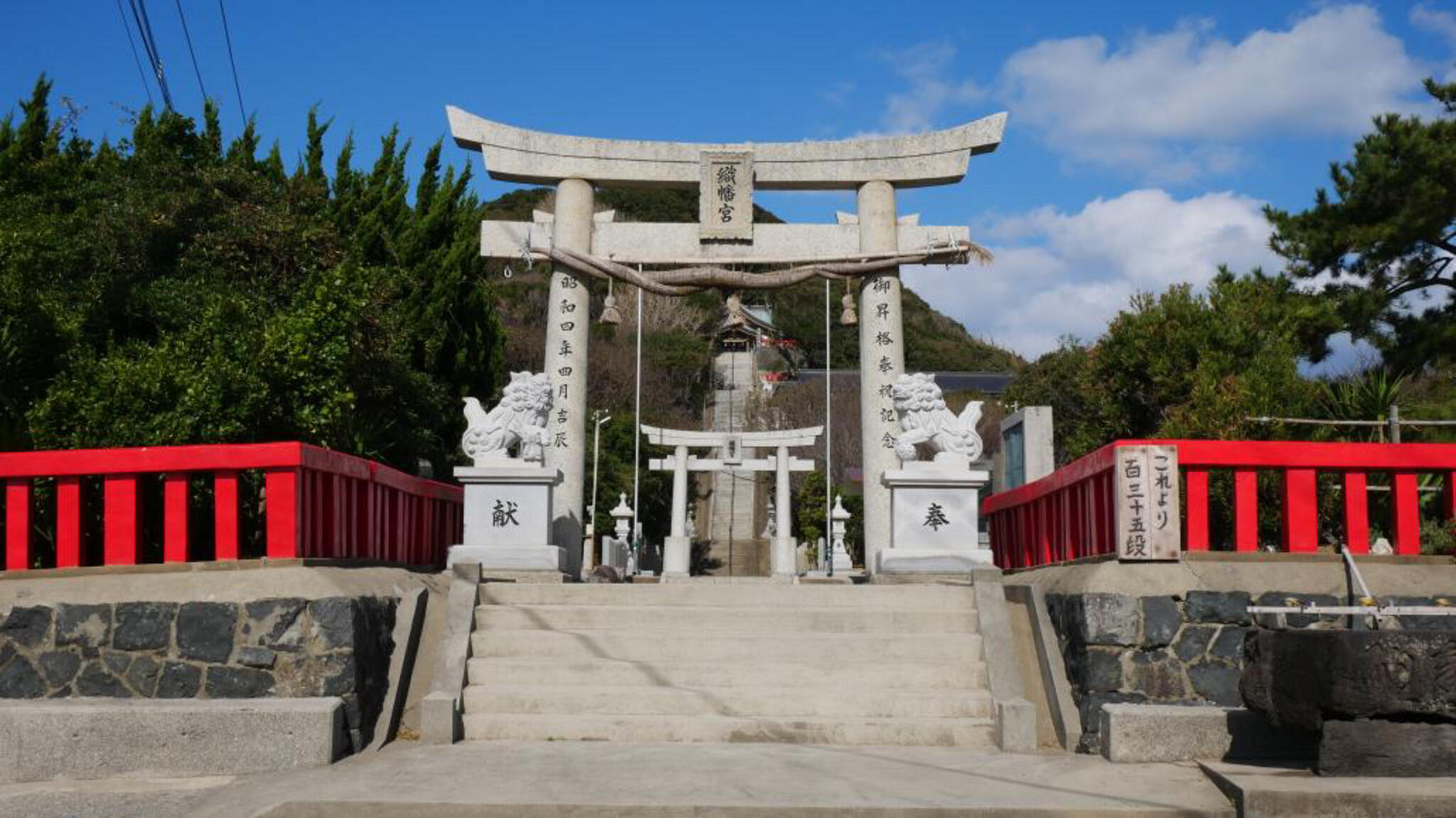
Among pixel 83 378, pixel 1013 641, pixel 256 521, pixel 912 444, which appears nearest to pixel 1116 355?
pixel 912 444

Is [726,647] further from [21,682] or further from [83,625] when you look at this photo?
[21,682]

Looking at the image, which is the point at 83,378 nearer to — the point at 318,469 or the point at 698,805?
the point at 318,469

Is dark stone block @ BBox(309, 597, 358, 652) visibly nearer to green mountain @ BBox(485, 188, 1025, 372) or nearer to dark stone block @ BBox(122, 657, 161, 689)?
dark stone block @ BBox(122, 657, 161, 689)

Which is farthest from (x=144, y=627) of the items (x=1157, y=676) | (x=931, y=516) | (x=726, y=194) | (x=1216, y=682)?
(x=726, y=194)

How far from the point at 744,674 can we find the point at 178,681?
3.28 meters

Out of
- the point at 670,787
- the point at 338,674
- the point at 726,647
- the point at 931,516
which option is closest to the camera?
the point at 670,787

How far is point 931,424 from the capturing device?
35.2 feet

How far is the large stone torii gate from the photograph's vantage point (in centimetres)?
1424

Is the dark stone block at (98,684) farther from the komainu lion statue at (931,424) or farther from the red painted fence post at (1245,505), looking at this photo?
the red painted fence post at (1245,505)

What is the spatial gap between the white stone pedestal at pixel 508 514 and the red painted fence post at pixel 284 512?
329 centimetres

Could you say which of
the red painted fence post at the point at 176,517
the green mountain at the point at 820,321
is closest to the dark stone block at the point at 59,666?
the red painted fence post at the point at 176,517

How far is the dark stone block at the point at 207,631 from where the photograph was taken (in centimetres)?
691

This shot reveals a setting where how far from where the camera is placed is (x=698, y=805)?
17.3 feet

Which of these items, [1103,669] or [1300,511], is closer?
[1103,669]
